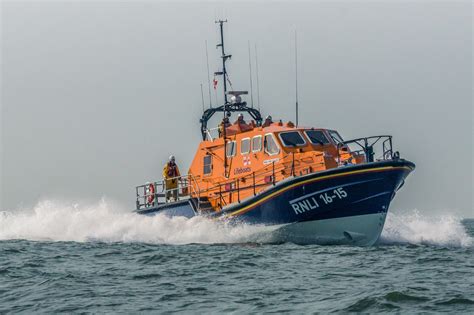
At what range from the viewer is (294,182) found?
15531 mm

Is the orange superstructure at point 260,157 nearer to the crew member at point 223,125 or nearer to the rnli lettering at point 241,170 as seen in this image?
the rnli lettering at point 241,170

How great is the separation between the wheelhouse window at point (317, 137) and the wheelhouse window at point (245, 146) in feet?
4.67

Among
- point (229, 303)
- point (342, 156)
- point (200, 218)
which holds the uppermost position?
point (342, 156)

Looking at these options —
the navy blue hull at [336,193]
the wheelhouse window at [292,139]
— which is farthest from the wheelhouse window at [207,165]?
the navy blue hull at [336,193]

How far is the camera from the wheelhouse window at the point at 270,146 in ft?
55.3

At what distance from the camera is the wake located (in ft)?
56.3

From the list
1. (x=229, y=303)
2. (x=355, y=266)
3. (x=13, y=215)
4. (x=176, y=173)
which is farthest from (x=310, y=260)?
(x=13, y=215)

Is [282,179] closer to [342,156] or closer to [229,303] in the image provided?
[342,156]

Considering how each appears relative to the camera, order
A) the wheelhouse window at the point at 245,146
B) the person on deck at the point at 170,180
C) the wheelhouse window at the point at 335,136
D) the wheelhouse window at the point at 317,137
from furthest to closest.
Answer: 1. the person on deck at the point at 170,180
2. the wheelhouse window at the point at 335,136
3. the wheelhouse window at the point at 245,146
4. the wheelhouse window at the point at 317,137

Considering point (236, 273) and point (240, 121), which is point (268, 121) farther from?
point (236, 273)

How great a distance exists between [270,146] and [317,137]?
46.3 inches

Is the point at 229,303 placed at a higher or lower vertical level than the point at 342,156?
lower

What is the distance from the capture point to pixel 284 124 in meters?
17.7

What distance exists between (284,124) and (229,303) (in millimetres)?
8972
